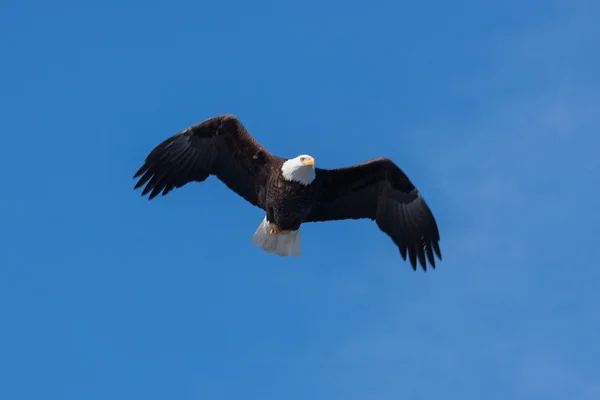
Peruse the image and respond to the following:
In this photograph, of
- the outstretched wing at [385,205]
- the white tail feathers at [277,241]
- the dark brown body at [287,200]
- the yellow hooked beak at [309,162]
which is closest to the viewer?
the yellow hooked beak at [309,162]

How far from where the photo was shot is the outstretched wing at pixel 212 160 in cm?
1440

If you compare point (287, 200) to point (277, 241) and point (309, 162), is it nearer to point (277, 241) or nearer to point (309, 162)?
point (309, 162)

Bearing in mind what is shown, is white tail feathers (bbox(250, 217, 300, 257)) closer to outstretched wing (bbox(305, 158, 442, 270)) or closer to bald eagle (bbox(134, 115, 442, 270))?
bald eagle (bbox(134, 115, 442, 270))

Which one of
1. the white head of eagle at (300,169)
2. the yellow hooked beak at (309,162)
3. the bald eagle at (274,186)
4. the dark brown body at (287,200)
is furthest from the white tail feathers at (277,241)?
the yellow hooked beak at (309,162)

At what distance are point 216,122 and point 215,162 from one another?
0.54 metres

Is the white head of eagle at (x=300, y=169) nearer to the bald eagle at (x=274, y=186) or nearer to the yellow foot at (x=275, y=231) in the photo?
the bald eagle at (x=274, y=186)

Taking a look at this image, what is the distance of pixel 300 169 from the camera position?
13.8 metres

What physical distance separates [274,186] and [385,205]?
5.40 feet

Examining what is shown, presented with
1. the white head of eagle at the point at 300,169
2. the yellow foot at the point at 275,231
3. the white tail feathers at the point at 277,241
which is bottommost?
the white tail feathers at the point at 277,241

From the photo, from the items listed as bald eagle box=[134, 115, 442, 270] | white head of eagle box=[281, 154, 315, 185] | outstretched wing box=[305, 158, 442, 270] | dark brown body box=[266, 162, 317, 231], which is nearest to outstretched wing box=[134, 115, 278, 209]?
bald eagle box=[134, 115, 442, 270]

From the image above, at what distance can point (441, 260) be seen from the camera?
49.3 ft

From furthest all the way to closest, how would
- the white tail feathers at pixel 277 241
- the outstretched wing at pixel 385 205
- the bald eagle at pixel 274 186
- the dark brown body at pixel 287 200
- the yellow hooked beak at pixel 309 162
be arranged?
1. the white tail feathers at pixel 277 241
2. the outstretched wing at pixel 385 205
3. the bald eagle at pixel 274 186
4. the dark brown body at pixel 287 200
5. the yellow hooked beak at pixel 309 162

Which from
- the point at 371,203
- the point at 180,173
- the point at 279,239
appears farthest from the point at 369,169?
the point at 180,173

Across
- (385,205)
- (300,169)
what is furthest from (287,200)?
(385,205)
